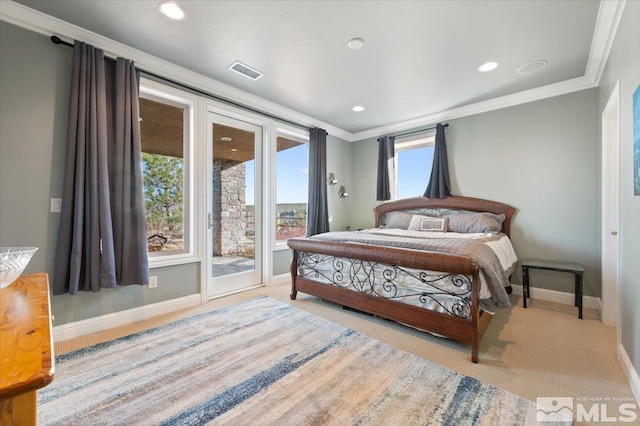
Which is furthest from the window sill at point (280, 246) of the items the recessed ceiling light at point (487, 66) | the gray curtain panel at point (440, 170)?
the recessed ceiling light at point (487, 66)

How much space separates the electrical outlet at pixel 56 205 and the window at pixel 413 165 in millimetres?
4295

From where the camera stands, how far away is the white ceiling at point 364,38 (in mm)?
2066

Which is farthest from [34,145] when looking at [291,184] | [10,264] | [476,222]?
[476,222]

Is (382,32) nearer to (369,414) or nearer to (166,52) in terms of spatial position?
(166,52)

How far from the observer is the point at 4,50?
2.05 meters

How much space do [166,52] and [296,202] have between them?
8.36 ft

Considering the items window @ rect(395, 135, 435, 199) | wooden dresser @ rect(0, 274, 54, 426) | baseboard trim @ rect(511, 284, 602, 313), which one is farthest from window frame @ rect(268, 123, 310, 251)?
baseboard trim @ rect(511, 284, 602, 313)

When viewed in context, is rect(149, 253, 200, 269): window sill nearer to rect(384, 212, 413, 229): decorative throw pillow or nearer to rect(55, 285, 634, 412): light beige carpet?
rect(55, 285, 634, 412): light beige carpet

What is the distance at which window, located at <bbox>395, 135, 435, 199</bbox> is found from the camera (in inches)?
176

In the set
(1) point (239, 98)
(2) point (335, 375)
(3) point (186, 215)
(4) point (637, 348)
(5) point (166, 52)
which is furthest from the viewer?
(1) point (239, 98)

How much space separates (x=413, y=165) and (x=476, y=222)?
1492mm

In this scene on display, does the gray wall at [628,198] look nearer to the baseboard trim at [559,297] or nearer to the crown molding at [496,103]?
the crown molding at [496,103]

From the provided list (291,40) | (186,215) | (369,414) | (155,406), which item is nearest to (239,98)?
(291,40)

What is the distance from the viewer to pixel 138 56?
263 cm
